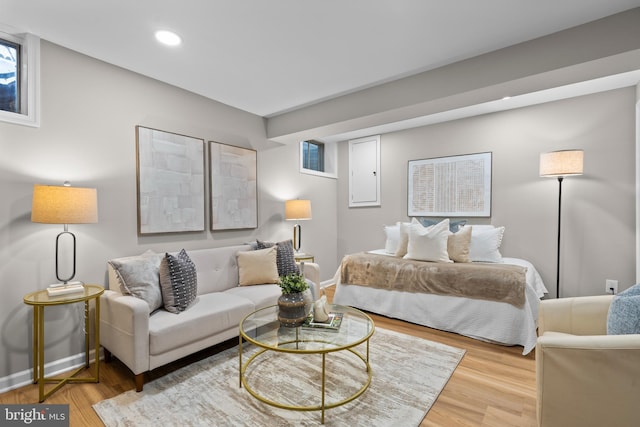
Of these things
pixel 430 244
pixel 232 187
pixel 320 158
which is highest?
pixel 320 158

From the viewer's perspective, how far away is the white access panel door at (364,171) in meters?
5.00

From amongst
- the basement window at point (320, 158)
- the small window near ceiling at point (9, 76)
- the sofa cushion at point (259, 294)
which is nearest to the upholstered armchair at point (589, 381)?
the sofa cushion at point (259, 294)

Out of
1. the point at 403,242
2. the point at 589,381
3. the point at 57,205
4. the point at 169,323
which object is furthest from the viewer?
the point at 403,242

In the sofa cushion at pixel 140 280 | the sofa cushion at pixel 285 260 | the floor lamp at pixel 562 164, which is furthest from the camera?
the sofa cushion at pixel 285 260

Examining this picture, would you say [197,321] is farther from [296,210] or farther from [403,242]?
[403,242]

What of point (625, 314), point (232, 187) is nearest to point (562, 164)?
point (625, 314)

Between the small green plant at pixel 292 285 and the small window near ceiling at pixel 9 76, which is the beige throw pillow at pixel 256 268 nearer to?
the small green plant at pixel 292 285

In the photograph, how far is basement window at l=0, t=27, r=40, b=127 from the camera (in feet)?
7.11

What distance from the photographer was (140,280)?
7.50 feet

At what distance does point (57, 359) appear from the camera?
2.28 metres

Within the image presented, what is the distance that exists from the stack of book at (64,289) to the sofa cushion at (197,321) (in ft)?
1.73

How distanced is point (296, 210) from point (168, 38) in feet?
7.77

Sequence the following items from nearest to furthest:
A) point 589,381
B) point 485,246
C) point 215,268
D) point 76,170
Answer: point 589,381, point 76,170, point 215,268, point 485,246

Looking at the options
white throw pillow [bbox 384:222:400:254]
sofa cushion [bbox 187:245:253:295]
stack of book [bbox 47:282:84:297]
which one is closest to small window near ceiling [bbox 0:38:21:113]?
stack of book [bbox 47:282:84:297]
